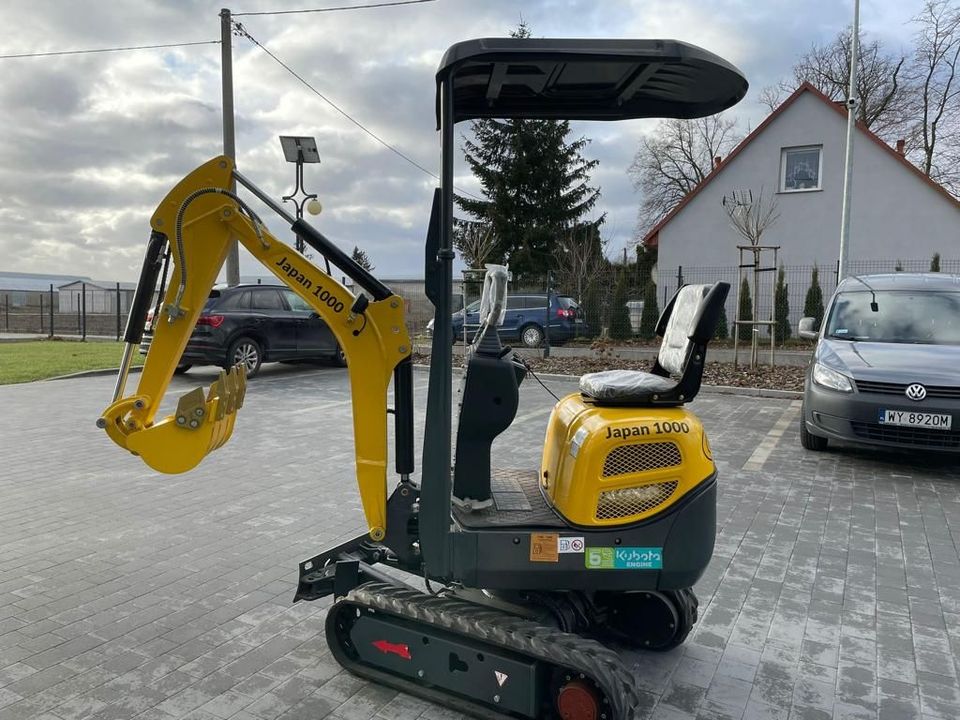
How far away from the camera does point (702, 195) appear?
80.8ft

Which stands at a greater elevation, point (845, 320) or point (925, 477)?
point (845, 320)

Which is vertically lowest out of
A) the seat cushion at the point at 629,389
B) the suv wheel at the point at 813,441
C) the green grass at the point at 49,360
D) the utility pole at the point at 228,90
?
the suv wheel at the point at 813,441

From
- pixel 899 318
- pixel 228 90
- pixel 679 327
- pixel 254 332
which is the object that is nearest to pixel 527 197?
pixel 228 90

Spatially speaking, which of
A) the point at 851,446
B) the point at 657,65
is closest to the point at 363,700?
the point at 657,65

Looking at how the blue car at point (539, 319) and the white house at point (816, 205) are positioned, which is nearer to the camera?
the blue car at point (539, 319)

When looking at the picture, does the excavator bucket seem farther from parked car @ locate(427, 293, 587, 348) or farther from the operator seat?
parked car @ locate(427, 293, 587, 348)

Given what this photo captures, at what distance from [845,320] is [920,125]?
31896 mm

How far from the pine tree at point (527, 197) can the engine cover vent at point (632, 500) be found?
94.0ft

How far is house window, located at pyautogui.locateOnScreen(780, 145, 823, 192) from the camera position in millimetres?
23203

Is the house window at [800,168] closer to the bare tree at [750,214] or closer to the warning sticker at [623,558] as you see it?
the bare tree at [750,214]

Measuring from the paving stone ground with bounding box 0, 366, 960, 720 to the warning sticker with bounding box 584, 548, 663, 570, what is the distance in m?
0.61

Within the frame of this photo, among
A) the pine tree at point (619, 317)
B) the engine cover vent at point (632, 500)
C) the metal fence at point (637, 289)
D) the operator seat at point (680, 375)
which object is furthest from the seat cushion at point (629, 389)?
the pine tree at point (619, 317)

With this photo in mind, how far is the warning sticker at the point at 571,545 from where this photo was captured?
297 cm

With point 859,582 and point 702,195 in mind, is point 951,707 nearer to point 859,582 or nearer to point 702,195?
point 859,582
